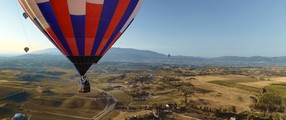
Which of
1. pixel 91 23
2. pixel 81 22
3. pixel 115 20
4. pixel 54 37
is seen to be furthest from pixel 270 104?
pixel 54 37

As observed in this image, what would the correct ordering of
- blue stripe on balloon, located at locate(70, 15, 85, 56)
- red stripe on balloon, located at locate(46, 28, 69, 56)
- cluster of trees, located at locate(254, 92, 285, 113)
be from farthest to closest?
cluster of trees, located at locate(254, 92, 285, 113), red stripe on balloon, located at locate(46, 28, 69, 56), blue stripe on balloon, located at locate(70, 15, 85, 56)

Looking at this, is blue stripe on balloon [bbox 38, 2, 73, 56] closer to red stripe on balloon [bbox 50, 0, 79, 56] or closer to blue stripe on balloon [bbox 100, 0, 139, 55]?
red stripe on balloon [bbox 50, 0, 79, 56]

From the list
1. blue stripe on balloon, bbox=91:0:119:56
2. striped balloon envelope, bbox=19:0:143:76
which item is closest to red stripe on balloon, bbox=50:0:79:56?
striped balloon envelope, bbox=19:0:143:76

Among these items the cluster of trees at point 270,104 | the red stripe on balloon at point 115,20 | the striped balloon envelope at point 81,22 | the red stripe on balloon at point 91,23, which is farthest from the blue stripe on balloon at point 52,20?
the cluster of trees at point 270,104

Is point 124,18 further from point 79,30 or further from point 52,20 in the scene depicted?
point 52,20

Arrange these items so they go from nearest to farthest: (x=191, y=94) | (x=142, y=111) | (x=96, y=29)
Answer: (x=96, y=29)
(x=142, y=111)
(x=191, y=94)

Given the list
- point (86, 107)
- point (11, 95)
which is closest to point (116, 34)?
point (86, 107)

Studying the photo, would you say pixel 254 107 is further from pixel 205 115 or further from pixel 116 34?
pixel 116 34

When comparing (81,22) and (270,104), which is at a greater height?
(81,22)
